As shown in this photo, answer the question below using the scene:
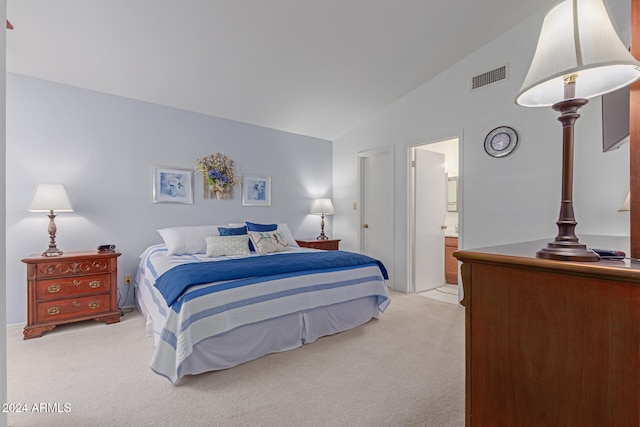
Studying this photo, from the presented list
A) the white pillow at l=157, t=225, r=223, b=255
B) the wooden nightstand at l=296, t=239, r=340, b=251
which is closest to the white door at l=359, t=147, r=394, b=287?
the wooden nightstand at l=296, t=239, r=340, b=251

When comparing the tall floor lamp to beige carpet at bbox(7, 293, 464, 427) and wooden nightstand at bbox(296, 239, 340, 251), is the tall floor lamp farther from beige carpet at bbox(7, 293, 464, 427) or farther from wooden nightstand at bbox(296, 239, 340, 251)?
wooden nightstand at bbox(296, 239, 340, 251)

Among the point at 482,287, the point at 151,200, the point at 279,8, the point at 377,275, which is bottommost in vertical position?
the point at 377,275

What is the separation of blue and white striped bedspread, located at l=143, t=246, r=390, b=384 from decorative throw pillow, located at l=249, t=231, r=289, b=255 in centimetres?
61

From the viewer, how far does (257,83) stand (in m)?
3.57

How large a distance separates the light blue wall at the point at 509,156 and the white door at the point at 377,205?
0.46 feet

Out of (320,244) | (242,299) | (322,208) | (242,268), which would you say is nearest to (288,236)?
(320,244)

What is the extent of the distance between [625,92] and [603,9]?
68 centimetres

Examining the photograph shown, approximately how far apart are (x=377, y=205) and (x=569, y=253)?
3.97m

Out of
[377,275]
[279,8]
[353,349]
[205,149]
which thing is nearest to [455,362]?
[353,349]

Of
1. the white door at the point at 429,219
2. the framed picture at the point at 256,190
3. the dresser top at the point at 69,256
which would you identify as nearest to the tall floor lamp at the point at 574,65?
the white door at the point at 429,219

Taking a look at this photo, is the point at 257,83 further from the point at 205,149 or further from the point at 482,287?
the point at 482,287

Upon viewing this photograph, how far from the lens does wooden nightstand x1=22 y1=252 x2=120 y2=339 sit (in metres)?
2.75

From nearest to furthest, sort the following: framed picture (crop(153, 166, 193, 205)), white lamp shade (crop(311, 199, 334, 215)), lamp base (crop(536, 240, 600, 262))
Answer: lamp base (crop(536, 240, 600, 262)) → framed picture (crop(153, 166, 193, 205)) → white lamp shade (crop(311, 199, 334, 215))

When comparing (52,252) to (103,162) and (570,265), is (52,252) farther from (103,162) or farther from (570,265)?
(570,265)
